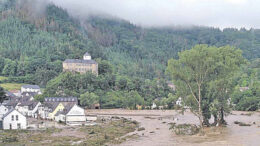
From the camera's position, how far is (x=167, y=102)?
113625mm

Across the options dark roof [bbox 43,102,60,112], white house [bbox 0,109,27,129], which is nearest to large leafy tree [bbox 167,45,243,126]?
white house [bbox 0,109,27,129]

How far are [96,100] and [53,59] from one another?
66766mm

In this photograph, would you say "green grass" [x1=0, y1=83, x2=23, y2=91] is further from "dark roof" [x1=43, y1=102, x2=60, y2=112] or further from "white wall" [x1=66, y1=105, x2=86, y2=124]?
"white wall" [x1=66, y1=105, x2=86, y2=124]

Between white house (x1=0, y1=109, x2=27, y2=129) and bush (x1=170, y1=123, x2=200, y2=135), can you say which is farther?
white house (x1=0, y1=109, x2=27, y2=129)

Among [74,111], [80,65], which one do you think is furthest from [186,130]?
[80,65]

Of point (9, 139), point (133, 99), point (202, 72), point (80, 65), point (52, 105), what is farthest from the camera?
point (80, 65)

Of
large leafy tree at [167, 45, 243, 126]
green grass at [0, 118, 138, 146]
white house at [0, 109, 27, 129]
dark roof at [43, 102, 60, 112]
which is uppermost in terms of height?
large leafy tree at [167, 45, 243, 126]

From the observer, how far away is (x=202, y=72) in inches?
2067

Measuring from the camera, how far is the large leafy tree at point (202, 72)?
171 ft

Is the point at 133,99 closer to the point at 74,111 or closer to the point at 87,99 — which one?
the point at 87,99

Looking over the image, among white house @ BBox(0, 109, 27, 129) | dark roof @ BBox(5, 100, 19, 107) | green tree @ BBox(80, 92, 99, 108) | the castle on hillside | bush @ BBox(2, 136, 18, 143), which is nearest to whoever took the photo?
bush @ BBox(2, 136, 18, 143)

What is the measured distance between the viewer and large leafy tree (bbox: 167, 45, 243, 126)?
5197 centimetres

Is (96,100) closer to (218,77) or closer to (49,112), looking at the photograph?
(49,112)

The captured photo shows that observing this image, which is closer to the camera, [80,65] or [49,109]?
[49,109]
